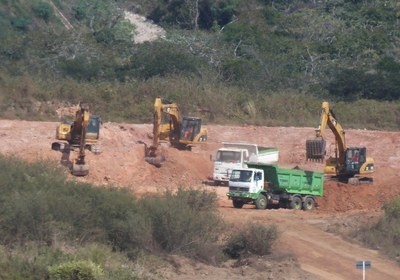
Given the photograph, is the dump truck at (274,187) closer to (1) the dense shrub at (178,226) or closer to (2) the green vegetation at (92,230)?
(2) the green vegetation at (92,230)

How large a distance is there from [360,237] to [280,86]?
130ft

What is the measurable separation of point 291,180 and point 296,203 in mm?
891

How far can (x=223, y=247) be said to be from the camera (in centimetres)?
3025

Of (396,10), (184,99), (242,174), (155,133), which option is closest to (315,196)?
(242,174)

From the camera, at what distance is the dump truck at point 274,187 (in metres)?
40.8

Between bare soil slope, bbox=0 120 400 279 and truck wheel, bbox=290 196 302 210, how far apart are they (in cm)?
67

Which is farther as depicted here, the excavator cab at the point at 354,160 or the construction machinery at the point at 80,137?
the excavator cab at the point at 354,160

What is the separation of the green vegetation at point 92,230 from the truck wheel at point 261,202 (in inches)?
390

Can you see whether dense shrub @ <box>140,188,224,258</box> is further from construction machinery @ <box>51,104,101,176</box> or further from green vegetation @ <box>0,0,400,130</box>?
green vegetation @ <box>0,0,400,130</box>

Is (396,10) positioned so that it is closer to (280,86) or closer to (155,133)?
(280,86)

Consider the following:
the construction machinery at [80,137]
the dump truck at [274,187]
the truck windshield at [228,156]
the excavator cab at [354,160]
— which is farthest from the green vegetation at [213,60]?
the dump truck at [274,187]

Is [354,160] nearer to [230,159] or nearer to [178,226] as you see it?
[230,159]

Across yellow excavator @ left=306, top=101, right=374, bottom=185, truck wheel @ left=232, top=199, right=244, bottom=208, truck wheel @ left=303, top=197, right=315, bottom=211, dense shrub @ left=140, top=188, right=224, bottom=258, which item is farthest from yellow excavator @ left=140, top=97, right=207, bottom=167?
dense shrub @ left=140, top=188, right=224, bottom=258

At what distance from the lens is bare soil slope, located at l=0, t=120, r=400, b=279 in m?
29.5
